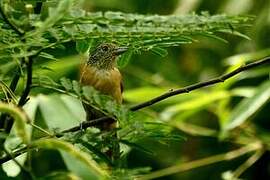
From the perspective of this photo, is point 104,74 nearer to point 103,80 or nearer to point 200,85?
point 103,80

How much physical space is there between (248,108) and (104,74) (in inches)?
33.3

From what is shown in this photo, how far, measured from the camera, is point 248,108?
14.3ft

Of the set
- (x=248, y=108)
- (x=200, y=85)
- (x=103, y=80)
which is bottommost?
(x=248, y=108)

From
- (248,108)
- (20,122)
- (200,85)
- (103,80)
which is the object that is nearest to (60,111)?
(103,80)

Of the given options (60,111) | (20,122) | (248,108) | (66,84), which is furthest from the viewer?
(248,108)

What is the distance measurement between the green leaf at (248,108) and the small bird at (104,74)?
676mm

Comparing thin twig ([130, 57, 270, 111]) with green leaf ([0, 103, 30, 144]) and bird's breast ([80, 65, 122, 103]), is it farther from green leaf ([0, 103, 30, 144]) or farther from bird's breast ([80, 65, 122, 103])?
bird's breast ([80, 65, 122, 103])

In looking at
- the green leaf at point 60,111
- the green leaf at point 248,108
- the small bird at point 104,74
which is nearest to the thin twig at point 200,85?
the small bird at point 104,74

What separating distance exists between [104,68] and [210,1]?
293cm

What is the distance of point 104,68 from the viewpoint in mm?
4250

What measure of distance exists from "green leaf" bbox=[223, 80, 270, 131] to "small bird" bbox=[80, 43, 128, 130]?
26.6 inches

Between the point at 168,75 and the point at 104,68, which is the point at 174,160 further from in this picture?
the point at 104,68

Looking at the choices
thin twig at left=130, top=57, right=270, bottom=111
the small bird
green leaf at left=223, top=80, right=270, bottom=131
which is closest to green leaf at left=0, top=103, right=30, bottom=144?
thin twig at left=130, top=57, right=270, bottom=111

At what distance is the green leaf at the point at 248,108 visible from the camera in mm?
4285
